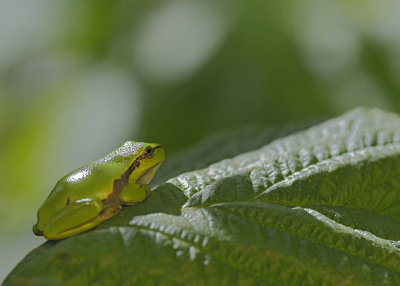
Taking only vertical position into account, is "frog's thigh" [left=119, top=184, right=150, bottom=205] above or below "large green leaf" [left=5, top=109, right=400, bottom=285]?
above

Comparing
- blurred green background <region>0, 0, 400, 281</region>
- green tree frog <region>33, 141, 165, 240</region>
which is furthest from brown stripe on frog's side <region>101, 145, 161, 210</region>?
blurred green background <region>0, 0, 400, 281</region>

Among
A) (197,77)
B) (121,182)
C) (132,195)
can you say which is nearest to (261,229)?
(132,195)

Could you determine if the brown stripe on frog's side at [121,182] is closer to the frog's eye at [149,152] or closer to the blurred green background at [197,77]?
the frog's eye at [149,152]

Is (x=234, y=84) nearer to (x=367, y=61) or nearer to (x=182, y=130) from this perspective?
(x=182, y=130)

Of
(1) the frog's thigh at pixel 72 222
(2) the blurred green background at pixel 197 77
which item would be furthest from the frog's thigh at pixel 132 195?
(2) the blurred green background at pixel 197 77

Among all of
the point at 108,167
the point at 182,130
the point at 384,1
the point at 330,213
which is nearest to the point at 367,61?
the point at 384,1

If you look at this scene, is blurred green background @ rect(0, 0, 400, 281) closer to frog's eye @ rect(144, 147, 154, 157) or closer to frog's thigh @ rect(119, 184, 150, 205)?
frog's eye @ rect(144, 147, 154, 157)

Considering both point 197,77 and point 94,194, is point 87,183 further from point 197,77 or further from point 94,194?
point 197,77
